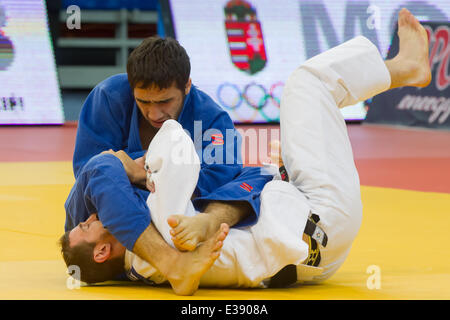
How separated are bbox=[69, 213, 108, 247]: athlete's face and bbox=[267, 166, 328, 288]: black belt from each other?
2.18ft

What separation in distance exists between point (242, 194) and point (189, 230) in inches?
13.8

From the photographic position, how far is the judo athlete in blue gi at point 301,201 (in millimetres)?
2465

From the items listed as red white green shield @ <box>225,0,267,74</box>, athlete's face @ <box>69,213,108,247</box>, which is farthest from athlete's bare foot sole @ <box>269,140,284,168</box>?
red white green shield @ <box>225,0,267,74</box>

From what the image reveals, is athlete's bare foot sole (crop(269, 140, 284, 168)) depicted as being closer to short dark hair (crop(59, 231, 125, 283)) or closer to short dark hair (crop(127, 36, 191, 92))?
short dark hair (crop(127, 36, 191, 92))

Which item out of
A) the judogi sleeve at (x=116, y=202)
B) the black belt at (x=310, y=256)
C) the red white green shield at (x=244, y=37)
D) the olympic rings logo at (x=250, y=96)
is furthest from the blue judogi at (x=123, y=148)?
the red white green shield at (x=244, y=37)

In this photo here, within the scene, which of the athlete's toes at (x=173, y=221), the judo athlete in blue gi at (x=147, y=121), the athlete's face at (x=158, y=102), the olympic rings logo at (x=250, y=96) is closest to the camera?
the athlete's toes at (x=173, y=221)

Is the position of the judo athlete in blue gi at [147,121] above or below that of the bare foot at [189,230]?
above

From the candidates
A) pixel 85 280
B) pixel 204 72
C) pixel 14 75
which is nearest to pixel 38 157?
pixel 14 75

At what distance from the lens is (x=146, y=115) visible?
9.20ft

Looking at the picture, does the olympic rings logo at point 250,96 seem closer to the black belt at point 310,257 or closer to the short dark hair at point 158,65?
the short dark hair at point 158,65

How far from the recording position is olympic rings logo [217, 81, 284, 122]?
1042cm

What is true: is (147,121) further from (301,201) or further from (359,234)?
(359,234)

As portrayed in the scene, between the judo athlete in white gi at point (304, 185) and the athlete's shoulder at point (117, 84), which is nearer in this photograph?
the judo athlete in white gi at point (304, 185)

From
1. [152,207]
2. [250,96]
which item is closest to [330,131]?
[152,207]
